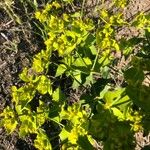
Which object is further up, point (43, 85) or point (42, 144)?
point (43, 85)

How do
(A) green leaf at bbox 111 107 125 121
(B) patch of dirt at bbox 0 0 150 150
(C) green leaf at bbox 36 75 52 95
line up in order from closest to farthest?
(A) green leaf at bbox 111 107 125 121
(C) green leaf at bbox 36 75 52 95
(B) patch of dirt at bbox 0 0 150 150

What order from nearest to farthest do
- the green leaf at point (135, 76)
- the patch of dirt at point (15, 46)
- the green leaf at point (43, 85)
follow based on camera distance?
the green leaf at point (135, 76)
the green leaf at point (43, 85)
the patch of dirt at point (15, 46)

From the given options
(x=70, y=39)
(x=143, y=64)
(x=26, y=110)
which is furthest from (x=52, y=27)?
(x=143, y=64)

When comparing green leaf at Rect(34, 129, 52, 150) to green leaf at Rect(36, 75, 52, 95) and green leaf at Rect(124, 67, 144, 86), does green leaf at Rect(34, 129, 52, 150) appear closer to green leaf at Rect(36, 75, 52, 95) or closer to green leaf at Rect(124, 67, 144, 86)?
green leaf at Rect(36, 75, 52, 95)

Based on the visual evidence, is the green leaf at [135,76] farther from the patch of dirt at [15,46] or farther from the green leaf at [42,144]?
the patch of dirt at [15,46]

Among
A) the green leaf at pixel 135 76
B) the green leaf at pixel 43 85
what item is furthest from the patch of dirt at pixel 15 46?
the green leaf at pixel 135 76

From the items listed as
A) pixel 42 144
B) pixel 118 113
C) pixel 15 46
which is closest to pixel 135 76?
Result: pixel 118 113

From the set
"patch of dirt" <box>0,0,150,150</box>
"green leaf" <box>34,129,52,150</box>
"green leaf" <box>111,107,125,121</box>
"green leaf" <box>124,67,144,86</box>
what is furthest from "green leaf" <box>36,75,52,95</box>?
"patch of dirt" <box>0,0,150,150</box>

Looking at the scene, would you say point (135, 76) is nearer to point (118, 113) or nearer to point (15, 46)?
point (118, 113)

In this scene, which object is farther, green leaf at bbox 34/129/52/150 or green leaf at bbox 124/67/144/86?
green leaf at bbox 34/129/52/150

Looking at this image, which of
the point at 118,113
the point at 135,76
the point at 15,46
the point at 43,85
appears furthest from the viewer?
the point at 15,46

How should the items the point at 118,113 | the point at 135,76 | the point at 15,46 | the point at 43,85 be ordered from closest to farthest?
the point at 135,76, the point at 118,113, the point at 43,85, the point at 15,46

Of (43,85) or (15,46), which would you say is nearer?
(43,85)

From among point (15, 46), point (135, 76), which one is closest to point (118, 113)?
point (135, 76)
